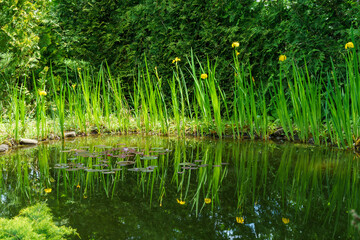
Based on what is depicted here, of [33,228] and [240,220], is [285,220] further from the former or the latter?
[33,228]

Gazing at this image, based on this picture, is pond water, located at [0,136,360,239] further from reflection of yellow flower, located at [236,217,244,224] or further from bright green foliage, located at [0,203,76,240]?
bright green foliage, located at [0,203,76,240]

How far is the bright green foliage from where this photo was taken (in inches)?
39.0

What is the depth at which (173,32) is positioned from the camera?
5125mm

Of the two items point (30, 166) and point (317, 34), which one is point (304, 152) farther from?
point (30, 166)

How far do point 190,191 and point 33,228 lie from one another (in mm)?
923

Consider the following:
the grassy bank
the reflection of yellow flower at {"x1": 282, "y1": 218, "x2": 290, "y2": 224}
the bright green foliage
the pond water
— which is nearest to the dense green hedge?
the grassy bank

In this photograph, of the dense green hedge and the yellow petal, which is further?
the dense green hedge

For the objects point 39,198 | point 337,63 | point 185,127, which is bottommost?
point 39,198

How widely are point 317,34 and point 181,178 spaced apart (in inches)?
117

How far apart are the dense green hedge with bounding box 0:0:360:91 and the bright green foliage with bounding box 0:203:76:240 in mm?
3138

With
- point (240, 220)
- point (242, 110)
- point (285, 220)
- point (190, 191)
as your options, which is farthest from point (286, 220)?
point (242, 110)

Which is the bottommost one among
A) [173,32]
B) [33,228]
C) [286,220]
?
[286,220]

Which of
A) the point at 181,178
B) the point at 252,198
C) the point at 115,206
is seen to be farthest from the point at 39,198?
the point at 252,198

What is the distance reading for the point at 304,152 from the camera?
2922 mm
